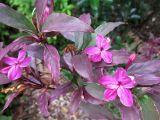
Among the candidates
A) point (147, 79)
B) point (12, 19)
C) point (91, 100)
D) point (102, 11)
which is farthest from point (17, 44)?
point (102, 11)

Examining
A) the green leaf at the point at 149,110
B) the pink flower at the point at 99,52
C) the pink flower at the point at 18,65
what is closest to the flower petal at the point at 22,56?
the pink flower at the point at 18,65

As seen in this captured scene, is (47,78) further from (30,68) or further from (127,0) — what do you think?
(127,0)

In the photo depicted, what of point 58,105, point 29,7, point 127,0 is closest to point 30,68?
point 58,105

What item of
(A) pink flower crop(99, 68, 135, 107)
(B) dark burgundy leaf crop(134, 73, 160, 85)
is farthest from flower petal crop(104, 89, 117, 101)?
(B) dark burgundy leaf crop(134, 73, 160, 85)

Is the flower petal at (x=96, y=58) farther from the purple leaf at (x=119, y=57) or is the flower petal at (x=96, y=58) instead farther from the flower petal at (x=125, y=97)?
the flower petal at (x=125, y=97)

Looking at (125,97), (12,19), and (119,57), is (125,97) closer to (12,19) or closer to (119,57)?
(119,57)
